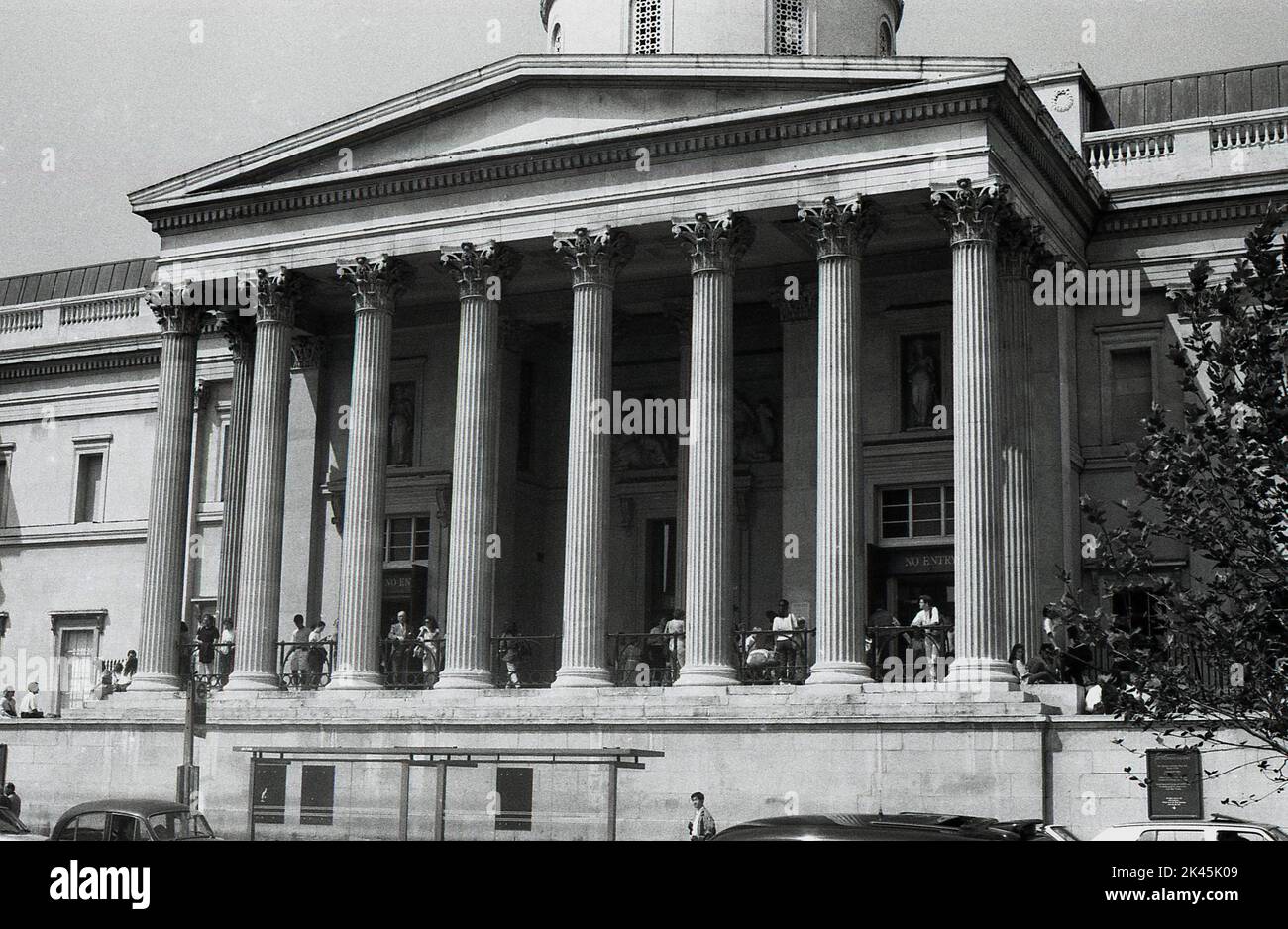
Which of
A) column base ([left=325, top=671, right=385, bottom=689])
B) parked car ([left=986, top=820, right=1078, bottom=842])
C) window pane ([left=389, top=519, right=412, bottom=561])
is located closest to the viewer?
parked car ([left=986, top=820, right=1078, bottom=842])

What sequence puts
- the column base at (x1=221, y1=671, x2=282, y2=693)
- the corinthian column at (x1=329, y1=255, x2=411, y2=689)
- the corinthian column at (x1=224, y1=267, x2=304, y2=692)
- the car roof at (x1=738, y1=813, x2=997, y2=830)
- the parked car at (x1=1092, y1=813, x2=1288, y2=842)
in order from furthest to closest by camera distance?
the corinthian column at (x1=224, y1=267, x2=304, y2=692) < the column base at (x1=221, y1=671, x2=282, y2=693) < the corinthian column at (x1=329, y1=255, x2=411, y2=689) < the parked car at (x1=1092, y1=813, x2=1288, y2=842) < the car roof at (x1=738, y1=813, x2=997, y2=830)

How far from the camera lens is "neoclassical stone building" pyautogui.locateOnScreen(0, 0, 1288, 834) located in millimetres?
29062

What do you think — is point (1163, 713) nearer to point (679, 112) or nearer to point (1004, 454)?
point (1004, 454)

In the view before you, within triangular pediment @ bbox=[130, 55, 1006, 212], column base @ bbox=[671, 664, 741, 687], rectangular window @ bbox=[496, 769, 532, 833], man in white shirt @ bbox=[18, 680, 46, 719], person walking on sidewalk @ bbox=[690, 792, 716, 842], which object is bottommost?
person walking on sidewalk @ bbox=[690, 792, 716, 842]

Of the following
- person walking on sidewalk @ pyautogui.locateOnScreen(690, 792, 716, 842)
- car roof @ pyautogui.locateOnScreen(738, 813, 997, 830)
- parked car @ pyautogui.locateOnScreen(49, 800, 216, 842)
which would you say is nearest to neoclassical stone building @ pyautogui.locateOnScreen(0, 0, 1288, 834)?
person walking on sidewalk @ pyautogui.locateOnScreen(690, 792, 716, 842)

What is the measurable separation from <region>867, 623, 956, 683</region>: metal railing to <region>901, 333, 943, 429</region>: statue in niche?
5135 millimetres

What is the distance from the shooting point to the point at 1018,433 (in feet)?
98.2

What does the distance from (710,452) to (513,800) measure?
8.97m

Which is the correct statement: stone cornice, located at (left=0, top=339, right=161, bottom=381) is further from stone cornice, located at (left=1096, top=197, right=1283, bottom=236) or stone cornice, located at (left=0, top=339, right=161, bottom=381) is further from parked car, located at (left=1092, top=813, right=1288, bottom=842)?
parked car, located at (left=1092, top=813, right=1288, bottom=842)

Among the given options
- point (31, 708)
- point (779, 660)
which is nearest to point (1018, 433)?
point (779, 660)

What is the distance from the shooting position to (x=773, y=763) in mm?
28047

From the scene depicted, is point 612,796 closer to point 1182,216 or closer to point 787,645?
point 787,645

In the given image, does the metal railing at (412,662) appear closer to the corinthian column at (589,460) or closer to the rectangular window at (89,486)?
the corinthian column at (589,460)
